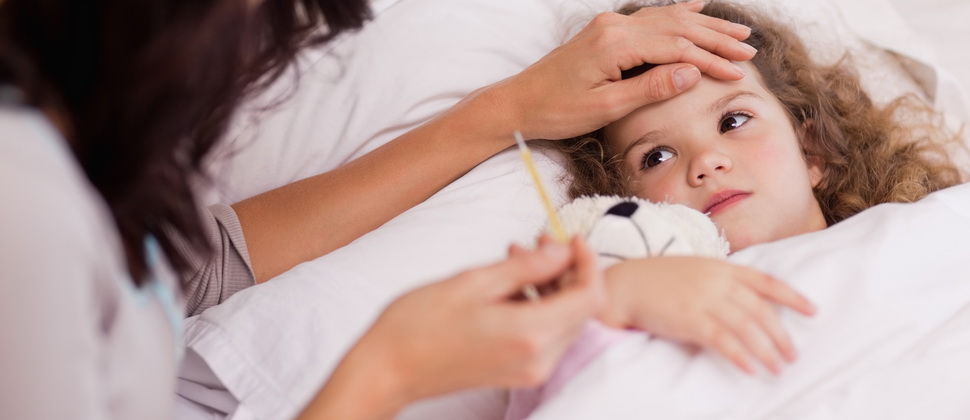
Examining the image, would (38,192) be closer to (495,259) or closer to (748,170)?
(495,259)

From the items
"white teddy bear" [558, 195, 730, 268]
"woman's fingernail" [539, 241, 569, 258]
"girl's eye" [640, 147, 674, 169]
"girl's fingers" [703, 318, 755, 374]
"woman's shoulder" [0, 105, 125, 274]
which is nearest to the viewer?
"woman's shoulder" [0, 105, 125, 274]

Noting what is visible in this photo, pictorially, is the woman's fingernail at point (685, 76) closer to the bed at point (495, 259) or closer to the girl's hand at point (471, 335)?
the bed at point (495, 259)

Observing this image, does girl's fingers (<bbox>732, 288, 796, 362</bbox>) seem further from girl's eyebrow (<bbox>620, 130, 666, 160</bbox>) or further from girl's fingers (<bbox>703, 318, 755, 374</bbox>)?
girl's eyebrow (<bbox>620, 130, 666, 160</bbox>)

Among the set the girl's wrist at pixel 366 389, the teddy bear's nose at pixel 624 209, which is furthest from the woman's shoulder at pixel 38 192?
the teddy bear's nose at pixel 624 209

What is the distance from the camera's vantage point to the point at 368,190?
1273mm

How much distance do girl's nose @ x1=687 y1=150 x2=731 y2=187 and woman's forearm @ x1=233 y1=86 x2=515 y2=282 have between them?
0.95 ft

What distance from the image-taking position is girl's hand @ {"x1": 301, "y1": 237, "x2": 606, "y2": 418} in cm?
62

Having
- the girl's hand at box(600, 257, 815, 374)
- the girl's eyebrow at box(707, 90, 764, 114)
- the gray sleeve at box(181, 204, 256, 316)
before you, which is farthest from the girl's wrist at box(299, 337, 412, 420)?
the girl's eyebrow at box(707, 90, 764, 114)

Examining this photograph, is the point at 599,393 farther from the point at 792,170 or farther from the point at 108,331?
the point at 792,170

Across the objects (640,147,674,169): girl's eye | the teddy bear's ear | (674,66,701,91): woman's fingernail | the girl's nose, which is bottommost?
(640,147,674,169): girl's eye

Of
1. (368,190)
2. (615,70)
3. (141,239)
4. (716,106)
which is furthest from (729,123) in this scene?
(141,239)

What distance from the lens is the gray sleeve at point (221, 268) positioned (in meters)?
1.17

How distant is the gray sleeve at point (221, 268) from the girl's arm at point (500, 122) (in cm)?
2

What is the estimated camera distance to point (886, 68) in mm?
1619
